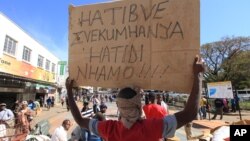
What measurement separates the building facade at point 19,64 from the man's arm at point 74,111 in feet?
71.3

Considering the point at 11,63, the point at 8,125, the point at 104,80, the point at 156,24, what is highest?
the point at 11,63

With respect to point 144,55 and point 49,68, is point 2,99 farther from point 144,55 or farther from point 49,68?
point 144,55

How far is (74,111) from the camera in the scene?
3414 millimetres

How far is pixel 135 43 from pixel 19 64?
94.8 ft

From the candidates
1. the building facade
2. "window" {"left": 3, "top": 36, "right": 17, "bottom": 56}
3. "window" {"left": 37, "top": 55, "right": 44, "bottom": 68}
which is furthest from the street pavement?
"window" {"left": 37, "top": 55, "right": 44, "bottom": 68}

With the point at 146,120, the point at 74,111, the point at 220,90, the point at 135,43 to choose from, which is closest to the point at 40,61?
the point at 220,90

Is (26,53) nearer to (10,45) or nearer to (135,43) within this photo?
(10,45)

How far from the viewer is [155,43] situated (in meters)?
3.21

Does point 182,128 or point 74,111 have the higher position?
point 74,111

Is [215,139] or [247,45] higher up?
[247,45]

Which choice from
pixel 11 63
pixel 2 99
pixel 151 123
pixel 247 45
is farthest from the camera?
pixel 247 45

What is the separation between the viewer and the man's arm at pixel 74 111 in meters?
3.30

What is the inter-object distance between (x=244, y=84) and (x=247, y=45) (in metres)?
7.72

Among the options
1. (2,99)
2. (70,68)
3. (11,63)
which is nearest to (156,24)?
(70,68)
